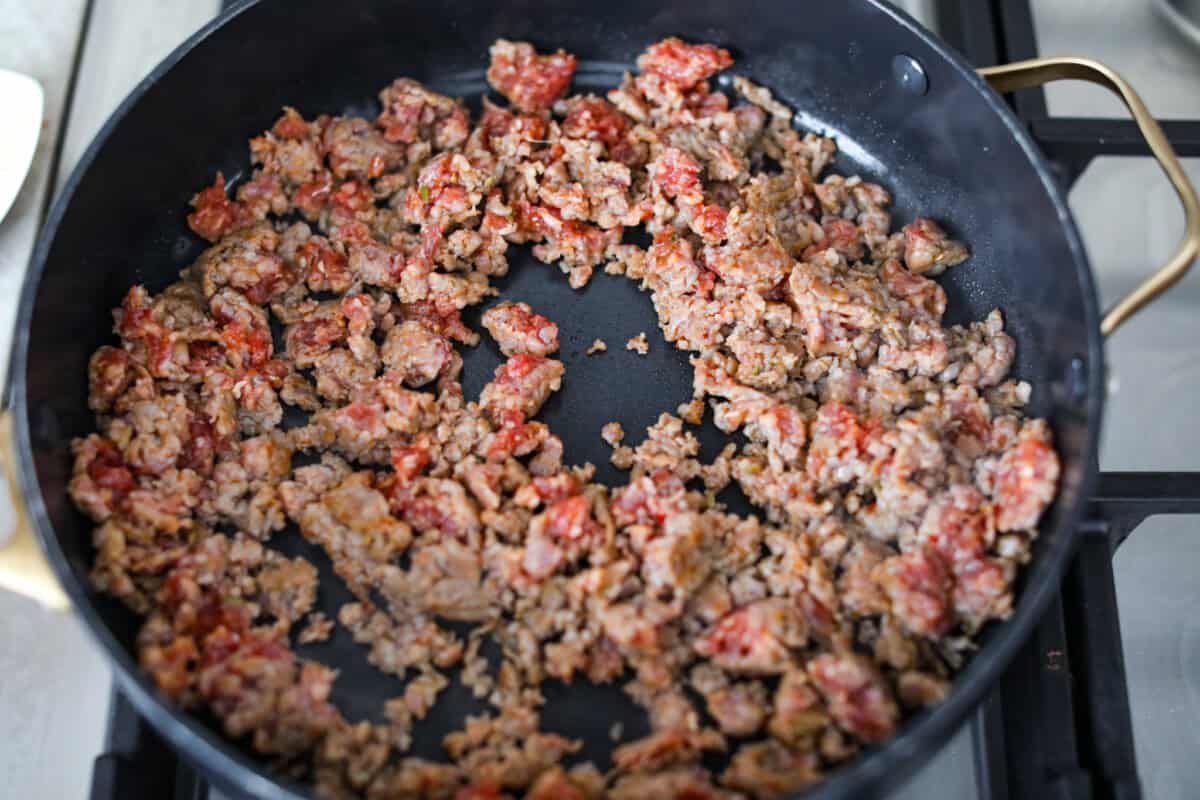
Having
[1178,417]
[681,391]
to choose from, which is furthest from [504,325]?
[1178,417]

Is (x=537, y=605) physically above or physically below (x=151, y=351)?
below

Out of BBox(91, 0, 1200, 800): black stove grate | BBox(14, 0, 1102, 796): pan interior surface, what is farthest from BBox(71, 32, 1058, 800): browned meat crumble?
BBox(91, 0, 1200, 800): black stove grate

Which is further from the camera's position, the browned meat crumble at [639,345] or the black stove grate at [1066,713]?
the browned meat crumble at [639,345]

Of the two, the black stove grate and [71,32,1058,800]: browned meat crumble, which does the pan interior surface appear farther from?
the black stove grate

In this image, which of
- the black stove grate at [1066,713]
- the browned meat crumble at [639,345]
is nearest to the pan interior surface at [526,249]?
the browned meat crumble at [639,345]

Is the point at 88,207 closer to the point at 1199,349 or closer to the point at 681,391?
the point at 681,391

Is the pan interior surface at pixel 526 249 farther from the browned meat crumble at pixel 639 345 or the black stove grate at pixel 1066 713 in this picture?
the black stove grate at pixel 1066 713
